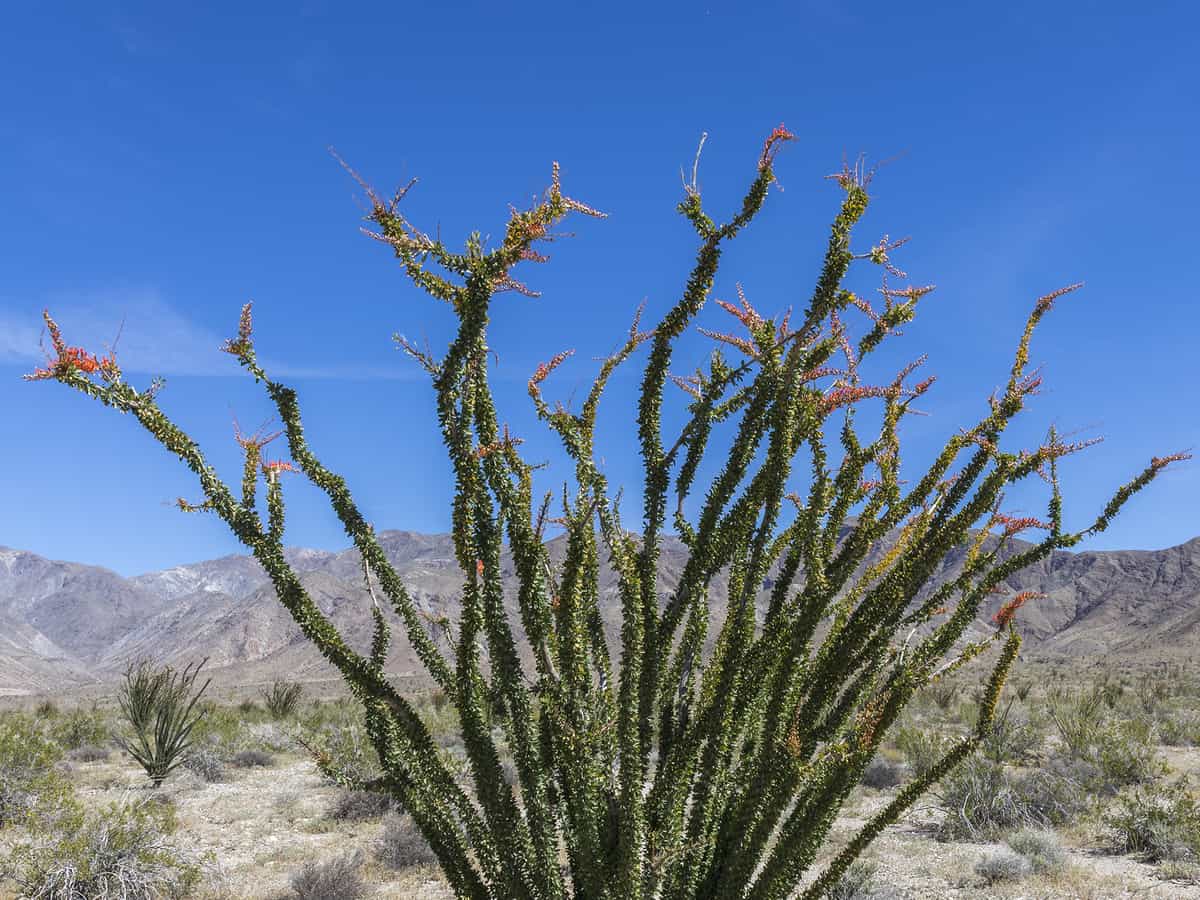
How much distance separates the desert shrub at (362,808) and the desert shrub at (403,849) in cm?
143

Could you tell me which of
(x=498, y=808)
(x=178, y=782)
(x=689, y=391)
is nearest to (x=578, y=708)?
(x=498, y=808)

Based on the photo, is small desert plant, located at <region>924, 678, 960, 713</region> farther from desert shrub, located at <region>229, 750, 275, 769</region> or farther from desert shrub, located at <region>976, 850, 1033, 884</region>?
desert shrub, located at <region>229, 750, 275, 769</region>

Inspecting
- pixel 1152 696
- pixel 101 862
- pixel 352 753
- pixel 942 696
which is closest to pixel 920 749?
pixel 352 753

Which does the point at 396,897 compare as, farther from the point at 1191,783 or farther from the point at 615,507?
the point at 1191,783

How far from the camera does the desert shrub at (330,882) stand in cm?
830

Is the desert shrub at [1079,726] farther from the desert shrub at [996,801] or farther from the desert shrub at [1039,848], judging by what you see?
the desert shrub at [1039,848]

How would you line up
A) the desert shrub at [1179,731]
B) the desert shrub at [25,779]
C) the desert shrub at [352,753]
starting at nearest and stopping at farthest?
the desert shrub at [25,779]
the desert shrub at [352,753]
the desert shrub at [1179,731]

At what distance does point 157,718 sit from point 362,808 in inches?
160

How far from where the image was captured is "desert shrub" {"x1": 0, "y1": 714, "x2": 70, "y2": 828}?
9445 mm

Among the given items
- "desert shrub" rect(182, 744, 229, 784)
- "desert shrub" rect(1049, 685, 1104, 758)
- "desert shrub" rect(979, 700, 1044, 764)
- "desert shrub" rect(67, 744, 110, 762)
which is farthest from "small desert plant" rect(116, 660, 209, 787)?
"desert shrub" rect(1049, 685, 1104, 758)

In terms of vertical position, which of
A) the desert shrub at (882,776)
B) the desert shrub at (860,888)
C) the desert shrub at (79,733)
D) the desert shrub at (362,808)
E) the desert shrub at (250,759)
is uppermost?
the desert shrub at (79,733)

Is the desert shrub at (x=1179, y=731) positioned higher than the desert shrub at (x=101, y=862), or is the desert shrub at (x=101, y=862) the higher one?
the desert shrub at (x=101, y=862)

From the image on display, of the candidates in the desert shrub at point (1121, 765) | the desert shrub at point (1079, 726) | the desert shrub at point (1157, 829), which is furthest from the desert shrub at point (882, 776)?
the desert shrub at point (1157, 829)

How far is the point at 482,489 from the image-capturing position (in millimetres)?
3502
